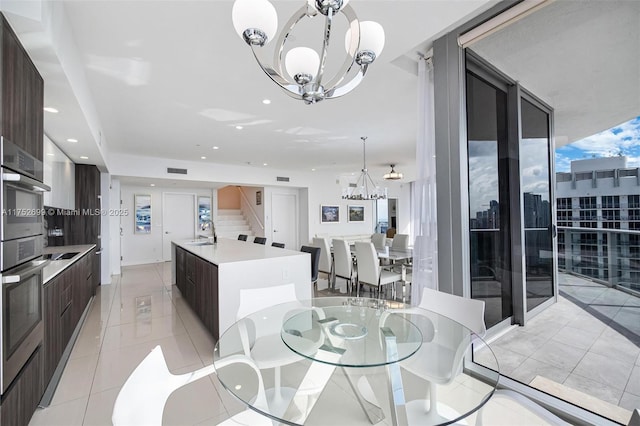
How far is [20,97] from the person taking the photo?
154cm

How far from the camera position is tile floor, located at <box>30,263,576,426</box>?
1732mm

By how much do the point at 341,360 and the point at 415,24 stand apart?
2.21 metres

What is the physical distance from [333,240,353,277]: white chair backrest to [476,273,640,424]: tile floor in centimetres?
248

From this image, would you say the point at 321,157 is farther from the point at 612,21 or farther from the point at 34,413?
the point at 34,413

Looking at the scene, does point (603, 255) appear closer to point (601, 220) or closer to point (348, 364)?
point (601, 220)

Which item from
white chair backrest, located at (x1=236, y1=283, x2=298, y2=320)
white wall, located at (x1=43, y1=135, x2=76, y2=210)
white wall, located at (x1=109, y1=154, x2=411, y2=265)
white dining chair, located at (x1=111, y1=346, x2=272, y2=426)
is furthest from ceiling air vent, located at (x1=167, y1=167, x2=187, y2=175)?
white dining chair, located at (x1=111, y1=346, x2=272, y2=426)

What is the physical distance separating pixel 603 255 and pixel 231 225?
904 cm

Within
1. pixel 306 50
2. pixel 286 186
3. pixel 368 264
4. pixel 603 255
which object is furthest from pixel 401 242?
pixel 306 50

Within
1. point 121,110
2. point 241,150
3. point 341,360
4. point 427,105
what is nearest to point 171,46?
point 121,110

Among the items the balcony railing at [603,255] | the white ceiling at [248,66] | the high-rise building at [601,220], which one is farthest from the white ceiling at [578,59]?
the balcony railing at [603,255]

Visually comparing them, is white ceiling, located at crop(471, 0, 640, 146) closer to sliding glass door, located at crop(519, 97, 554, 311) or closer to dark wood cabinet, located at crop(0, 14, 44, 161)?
sliding glass door, located at crop(519, 97, 554, 311)

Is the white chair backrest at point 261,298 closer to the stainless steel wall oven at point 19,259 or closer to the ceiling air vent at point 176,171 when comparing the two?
the stainless steel wall oven at point 19,259

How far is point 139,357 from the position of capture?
2.63 m

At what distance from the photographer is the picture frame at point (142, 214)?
7.66 meters
